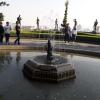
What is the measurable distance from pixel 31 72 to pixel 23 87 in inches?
53.6

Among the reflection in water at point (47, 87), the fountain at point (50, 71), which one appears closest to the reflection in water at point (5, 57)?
the reflection in water at point (47, 87)

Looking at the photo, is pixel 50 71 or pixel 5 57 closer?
pixel 50 71

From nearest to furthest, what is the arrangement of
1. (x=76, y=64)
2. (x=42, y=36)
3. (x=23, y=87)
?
(x=23, y=87) < (x=76, y=64) < (x=42, y=36)

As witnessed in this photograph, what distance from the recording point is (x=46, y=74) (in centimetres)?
1003

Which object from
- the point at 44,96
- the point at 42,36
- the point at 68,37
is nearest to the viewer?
the point at 44,96

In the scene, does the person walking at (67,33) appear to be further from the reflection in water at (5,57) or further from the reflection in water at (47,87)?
the reflection in water at (47,87)

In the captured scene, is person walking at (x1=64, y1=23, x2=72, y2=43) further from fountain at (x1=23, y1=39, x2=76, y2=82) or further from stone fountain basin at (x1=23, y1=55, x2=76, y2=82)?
stone fountain basin at (x1=23, y1=55, x2=76, y2=82)

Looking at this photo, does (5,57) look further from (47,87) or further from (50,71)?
(47,87)

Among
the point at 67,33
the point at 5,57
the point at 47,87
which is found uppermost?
the point at 67,33

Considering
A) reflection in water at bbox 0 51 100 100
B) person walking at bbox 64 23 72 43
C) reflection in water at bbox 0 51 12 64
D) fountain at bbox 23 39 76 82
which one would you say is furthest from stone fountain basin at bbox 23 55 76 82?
person walking at bbox 64 23 72 43

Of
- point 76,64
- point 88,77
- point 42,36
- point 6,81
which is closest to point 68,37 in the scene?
point 42,36

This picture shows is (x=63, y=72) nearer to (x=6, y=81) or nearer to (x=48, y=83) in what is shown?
(x=48, y=83)

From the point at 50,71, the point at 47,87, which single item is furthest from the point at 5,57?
the point at 47,87

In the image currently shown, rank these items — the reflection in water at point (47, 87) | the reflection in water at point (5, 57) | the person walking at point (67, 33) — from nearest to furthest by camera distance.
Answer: the reflection in water at point (47, 87)
the reflection in water at point (5, 57)
the person walking at point (67, 33)
